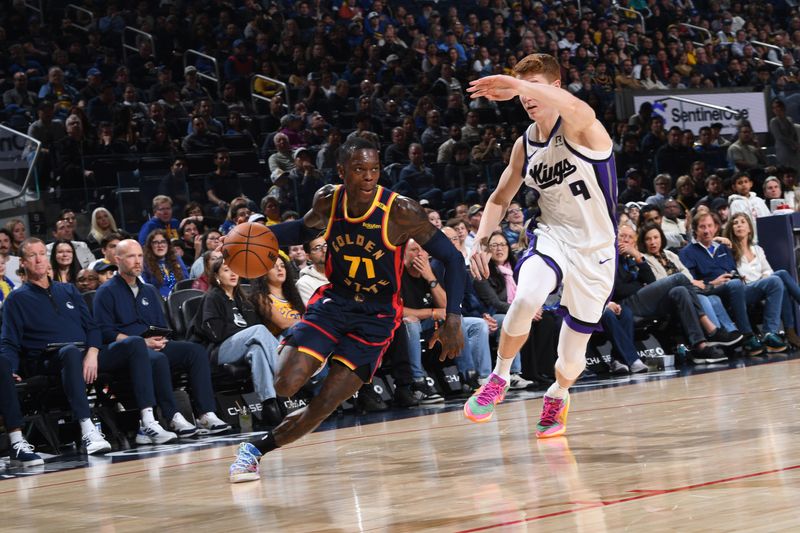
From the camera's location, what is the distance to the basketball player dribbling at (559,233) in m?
5.61

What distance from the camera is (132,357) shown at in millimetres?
7633

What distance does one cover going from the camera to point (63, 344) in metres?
7.55

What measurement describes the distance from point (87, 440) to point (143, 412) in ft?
1.71

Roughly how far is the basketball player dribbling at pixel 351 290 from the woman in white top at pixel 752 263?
7.05 metres

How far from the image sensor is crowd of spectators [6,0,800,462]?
935 cm

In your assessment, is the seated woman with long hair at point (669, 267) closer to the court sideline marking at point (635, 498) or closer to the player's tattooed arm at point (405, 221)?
the player's tattooed arm at point (405, 221)

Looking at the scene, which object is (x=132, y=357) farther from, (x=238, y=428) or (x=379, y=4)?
(x=379, y=4)

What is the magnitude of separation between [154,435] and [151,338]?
818 mm

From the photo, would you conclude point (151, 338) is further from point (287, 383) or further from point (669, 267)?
point (669, 267)

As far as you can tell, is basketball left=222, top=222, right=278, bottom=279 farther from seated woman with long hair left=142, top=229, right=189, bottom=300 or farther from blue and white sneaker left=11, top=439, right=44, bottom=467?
seated woman with long hair left=142, top=229, right=189, bottom=300

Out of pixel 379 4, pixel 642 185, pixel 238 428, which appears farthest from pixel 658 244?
pixel 379 4

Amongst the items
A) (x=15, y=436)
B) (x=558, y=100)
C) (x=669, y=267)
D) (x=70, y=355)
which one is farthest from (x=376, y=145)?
(x=558, y=100)

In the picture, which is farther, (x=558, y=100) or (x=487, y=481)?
(x=558, y=100)

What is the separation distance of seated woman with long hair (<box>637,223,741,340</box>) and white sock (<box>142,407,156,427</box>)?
217 inches
